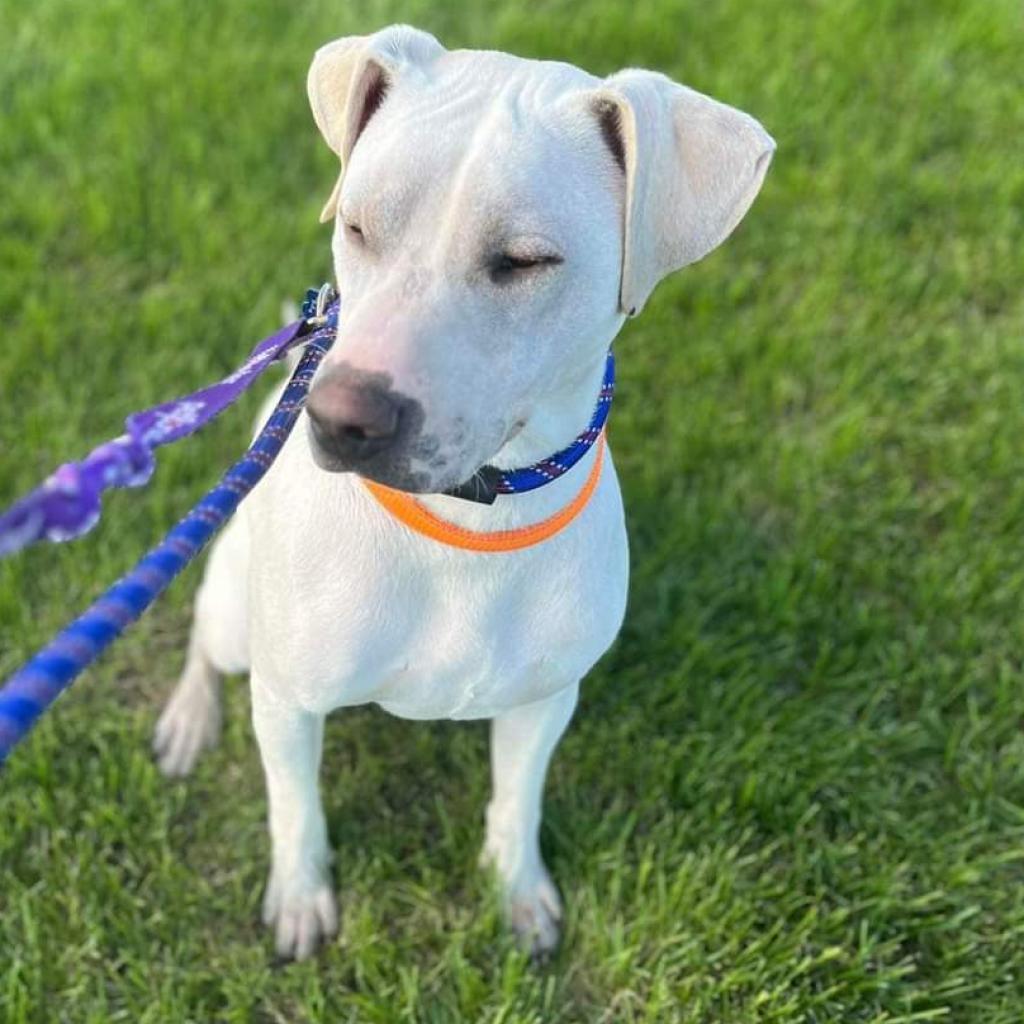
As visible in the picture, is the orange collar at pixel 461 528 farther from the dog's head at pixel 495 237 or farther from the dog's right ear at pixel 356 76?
the dog's right ear at pixel 356 76

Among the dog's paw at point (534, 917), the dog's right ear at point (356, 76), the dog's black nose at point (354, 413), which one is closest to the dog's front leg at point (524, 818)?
the dog's paw at point (534, 917)

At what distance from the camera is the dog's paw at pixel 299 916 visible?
2900mm

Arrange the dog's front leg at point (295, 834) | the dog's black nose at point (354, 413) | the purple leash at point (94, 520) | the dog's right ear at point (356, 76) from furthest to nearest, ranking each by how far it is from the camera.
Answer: the dog's front leg at point (295, 834), the dog's right ear at point (356, 76), the dog's black nose at point (354, 413), the purple leash at point (94, 520)

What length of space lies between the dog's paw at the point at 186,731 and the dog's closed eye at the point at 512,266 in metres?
1.84

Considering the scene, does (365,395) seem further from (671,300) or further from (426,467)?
(671,300)

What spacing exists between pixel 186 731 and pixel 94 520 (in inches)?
70.7

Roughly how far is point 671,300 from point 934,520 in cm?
119

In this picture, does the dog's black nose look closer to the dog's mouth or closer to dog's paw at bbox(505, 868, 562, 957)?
the dog's mouth

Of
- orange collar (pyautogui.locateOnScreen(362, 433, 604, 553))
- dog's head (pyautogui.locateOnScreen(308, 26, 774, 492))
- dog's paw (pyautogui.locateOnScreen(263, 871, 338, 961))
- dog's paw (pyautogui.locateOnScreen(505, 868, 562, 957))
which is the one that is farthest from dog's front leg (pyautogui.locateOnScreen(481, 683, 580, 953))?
dog's head (pyautogui.locateOnScreen(308, 26, 774, 492))

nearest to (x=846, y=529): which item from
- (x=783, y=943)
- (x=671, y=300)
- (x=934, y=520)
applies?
(x=934, y=520)

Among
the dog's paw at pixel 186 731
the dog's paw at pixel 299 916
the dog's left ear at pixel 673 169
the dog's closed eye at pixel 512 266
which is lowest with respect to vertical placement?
the dog's paw at pixel 299 916

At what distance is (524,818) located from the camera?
2.90 m

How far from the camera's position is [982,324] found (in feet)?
14.7

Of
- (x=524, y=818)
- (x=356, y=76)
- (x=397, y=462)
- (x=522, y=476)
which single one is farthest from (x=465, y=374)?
(x=524, y=818)
